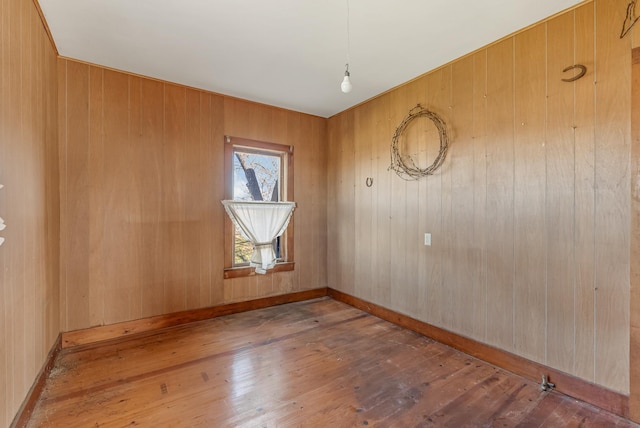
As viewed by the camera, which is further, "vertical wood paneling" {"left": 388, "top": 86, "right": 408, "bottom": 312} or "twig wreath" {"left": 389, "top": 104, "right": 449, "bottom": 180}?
"vertical wood paneling" {"left": 388, "top": 86, "right": 408, "bottom": 312}

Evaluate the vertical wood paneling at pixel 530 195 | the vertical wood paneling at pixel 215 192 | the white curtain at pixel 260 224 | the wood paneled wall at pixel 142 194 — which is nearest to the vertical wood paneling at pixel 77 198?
the wood paneled wall at pixel 142 194

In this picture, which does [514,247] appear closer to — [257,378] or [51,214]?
[257,378]

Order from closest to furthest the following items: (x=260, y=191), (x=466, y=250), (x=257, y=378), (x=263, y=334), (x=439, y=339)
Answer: (x=257, y=378) < (x=466, y=250) < (x=439, y=339) < (x=263, y=334) < (x=260, y=191)

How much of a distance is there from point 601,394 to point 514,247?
1.03m

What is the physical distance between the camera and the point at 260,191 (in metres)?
3.88

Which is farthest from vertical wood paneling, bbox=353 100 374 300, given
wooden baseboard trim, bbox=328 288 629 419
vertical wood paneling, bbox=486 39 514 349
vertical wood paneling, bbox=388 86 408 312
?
vertical wood paneling, bbox=486 39 514 349

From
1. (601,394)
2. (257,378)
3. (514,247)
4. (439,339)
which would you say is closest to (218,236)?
(257,378)

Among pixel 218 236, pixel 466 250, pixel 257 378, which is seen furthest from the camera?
pixel 218 236

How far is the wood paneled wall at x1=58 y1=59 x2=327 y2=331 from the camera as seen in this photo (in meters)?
2.75

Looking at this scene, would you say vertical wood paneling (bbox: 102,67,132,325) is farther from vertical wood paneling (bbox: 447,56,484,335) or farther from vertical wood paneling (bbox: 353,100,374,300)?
vertical wood paneling (bbox: 447,56,484,335)

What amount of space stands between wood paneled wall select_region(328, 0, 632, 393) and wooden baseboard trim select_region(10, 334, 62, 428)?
9.93 ft

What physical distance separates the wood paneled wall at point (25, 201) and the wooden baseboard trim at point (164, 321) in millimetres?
346

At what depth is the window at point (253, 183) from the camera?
142 inches

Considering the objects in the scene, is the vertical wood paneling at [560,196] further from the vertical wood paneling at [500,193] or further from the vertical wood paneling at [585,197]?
the vertical wood paneling at [500,193]
